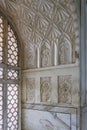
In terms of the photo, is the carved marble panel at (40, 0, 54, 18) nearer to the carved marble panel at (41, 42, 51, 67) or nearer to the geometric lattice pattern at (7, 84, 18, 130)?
the carved marble panel at (41, 42, 51, 67)

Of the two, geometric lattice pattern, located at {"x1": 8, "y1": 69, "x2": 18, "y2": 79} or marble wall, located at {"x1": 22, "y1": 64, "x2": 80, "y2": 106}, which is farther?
geometric lattice pattern, located at {"x1": 8, "y1": 69, "x2": 18, "y2": 79}

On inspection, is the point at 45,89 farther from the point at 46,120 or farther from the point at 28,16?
the point at 28,16

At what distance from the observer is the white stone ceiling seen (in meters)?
2.42

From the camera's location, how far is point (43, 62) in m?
2.85

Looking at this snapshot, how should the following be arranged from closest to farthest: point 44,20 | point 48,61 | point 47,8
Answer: point 47,8 → point 44,20 → point 48,61

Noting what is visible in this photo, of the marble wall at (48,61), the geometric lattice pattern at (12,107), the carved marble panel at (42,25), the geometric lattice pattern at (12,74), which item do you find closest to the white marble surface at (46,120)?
the marble wall at (48,61)

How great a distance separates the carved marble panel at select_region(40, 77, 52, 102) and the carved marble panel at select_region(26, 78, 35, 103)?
0.51 feet

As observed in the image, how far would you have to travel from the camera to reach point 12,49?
2.99 meters

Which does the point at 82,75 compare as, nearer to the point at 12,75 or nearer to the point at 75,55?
the point at 75,55

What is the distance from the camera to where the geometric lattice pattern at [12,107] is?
9.49 feet

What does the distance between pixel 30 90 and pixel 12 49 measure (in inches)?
25.0

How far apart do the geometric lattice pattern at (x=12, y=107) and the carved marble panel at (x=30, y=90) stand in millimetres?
159

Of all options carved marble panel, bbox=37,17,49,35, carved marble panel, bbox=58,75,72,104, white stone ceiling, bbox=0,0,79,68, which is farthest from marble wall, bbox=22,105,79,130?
carved marble panel, bbox=37,17,49,35

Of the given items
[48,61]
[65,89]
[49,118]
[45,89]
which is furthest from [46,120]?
[48,61]
